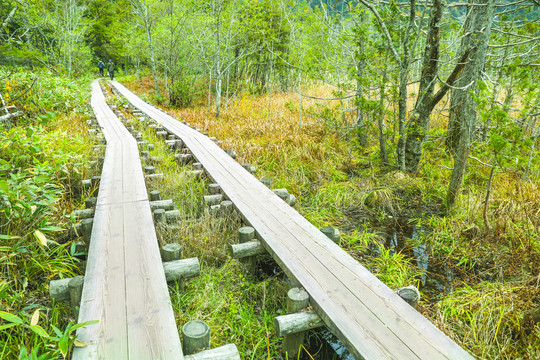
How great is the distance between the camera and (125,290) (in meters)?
2.22

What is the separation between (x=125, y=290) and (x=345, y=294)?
65.4 inches

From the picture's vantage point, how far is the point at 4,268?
2.59 m

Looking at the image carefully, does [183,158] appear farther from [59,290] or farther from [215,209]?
[59,290]

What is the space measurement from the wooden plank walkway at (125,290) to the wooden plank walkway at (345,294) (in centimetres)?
105

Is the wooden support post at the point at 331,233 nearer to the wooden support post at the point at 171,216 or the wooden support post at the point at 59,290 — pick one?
the wooden support post at the point at 171,216

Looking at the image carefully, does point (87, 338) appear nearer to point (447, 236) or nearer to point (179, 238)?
point (179, 238)

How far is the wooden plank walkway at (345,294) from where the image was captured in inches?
74.2

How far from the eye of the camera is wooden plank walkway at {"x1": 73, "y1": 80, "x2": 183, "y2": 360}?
5.92 feet

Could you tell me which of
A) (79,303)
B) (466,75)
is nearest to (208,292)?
(79,303)

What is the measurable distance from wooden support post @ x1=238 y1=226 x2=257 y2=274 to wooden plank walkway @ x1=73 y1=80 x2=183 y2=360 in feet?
2.79

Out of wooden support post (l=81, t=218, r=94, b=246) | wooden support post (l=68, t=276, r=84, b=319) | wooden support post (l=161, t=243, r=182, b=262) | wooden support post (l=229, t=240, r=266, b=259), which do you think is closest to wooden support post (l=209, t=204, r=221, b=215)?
wooden support post (l=229, t=240, r=266, b=259)

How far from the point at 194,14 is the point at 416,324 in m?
14.3

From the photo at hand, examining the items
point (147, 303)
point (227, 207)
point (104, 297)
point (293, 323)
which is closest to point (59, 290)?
point (104, 297)

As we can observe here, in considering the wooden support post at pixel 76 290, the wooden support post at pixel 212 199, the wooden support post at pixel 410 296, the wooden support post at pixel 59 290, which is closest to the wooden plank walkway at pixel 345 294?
the wooden support post at pixel 410 296
